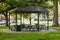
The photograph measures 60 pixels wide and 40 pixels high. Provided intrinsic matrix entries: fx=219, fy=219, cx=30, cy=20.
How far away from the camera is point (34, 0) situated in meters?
16.8

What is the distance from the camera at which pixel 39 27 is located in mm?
27391

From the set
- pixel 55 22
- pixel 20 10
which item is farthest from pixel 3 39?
pixel 55 22

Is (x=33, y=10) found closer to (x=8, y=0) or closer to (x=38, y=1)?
(x=8, y=0)

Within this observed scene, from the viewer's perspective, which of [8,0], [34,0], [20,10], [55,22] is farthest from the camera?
[55,22]

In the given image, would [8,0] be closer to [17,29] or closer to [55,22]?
[17,29]

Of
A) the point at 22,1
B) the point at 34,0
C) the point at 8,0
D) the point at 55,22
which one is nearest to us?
the point at 34,0

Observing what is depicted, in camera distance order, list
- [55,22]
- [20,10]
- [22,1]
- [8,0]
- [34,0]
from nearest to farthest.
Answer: [34,0], [22,1], [8,0], [20,10], [55,22]

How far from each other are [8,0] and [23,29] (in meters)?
8.04

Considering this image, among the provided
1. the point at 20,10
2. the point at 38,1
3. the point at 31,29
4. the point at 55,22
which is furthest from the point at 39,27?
the point at 55,22

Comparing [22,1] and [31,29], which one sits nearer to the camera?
[22,1]

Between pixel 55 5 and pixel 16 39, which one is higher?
pixel 55 5

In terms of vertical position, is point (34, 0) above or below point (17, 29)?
above

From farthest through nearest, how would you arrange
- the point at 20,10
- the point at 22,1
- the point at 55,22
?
the point at 55,22, the point at 20,10, the point at 22,1

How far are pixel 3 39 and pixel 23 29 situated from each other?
31.3 ft
